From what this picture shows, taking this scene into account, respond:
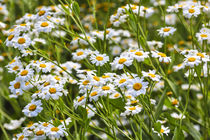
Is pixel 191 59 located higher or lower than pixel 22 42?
lower

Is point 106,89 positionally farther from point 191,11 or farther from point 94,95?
point 191,11

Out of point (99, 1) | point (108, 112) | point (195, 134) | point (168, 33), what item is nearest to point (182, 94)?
point (195, 134)

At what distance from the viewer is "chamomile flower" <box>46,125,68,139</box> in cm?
117

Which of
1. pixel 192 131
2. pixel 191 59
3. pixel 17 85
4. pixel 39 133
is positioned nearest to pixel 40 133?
pixel 39 133

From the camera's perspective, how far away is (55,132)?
3.86ft

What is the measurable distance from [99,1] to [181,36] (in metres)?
1.24

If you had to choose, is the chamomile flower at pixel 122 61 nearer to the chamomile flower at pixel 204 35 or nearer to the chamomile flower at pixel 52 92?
the chamomile flower at pixel 52 92

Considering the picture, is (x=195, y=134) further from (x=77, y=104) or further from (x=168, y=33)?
(x=77, y=104)

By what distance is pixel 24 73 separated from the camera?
1.28 meters

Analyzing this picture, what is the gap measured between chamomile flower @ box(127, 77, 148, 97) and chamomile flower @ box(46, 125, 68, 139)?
317 mm

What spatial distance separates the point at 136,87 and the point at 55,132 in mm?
361

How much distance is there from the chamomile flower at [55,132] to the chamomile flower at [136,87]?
0.32m

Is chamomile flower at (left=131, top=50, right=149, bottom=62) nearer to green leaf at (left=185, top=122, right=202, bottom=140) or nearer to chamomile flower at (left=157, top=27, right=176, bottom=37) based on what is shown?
chamomile flower at (left=157, top=27, right=176, bottom=37)

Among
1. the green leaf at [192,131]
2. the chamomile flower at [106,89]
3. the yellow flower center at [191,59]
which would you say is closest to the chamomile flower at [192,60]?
the yellow flower center at [191,59]
